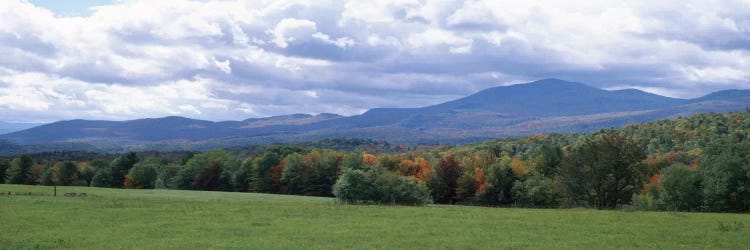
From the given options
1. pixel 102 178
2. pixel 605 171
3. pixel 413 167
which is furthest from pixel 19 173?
pixel 605 171

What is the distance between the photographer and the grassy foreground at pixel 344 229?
94.3ft

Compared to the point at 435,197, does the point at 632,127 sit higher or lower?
higher

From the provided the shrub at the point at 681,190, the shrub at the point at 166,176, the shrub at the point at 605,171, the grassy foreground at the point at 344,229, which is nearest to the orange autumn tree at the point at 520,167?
the shrub at the point at 605,171

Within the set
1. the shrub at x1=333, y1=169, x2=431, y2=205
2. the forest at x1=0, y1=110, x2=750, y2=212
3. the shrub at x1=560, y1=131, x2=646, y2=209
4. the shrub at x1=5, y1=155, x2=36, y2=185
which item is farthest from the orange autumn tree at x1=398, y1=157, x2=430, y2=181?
the shrub at x1=5, y1=155, x2=36, y2=185

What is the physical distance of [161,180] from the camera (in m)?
129

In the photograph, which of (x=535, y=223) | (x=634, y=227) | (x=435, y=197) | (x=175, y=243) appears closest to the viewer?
(x=175, y=243)

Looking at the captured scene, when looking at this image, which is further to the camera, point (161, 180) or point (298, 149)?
point (298, 149)

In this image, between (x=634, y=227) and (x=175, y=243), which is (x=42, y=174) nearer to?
(x=175, y=243)

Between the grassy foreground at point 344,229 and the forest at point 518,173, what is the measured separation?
1760 cm

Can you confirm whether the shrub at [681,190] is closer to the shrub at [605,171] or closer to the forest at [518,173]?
the forest at [518,173]

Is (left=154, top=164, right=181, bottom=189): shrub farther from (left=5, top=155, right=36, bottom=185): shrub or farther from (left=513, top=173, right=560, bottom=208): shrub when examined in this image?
(left=513, top=173, right=560, bottom=208): shrub

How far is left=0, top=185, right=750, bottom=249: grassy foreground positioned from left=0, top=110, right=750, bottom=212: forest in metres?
17.6

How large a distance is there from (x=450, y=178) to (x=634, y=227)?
239 feet

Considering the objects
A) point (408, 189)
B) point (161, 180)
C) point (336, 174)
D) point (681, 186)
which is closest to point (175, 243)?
point (408, 189)
